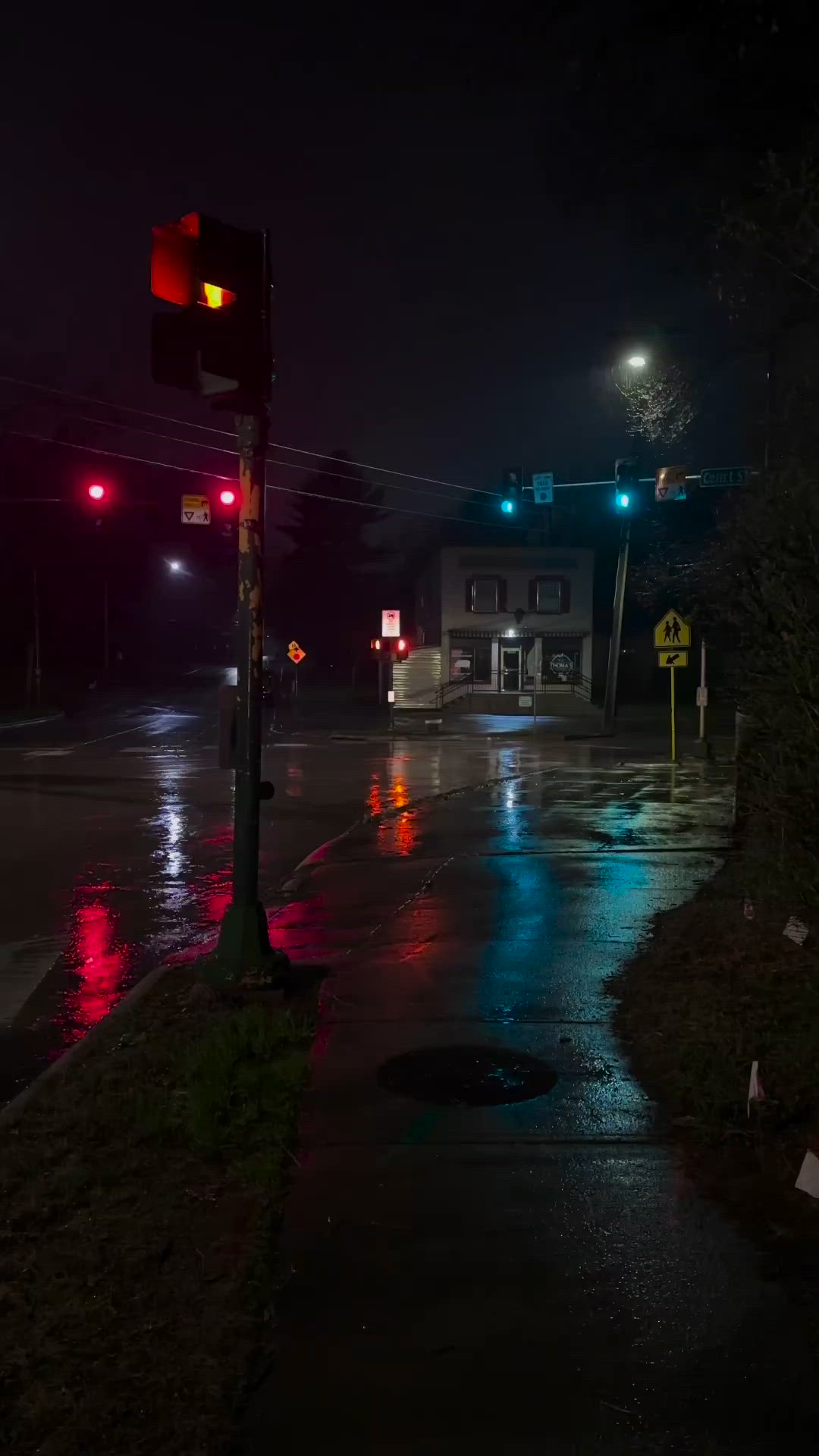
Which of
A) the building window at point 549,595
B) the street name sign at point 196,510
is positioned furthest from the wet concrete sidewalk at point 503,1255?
the building window at point 549,595

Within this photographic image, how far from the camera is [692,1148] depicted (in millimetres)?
5113

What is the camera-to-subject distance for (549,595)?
58.9 meters

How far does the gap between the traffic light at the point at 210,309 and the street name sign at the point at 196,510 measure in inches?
743

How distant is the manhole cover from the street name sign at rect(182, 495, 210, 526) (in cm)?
2091

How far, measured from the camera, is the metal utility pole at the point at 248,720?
7.68 metres

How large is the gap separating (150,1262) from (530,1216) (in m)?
1.38

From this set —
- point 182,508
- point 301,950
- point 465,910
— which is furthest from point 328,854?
point 182,508

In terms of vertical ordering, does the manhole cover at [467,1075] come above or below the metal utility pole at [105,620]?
below

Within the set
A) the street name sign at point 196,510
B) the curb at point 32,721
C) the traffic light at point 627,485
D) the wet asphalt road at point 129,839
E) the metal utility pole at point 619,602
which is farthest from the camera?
the curb at point 32,721

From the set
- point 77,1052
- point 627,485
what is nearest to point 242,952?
point 77,1052

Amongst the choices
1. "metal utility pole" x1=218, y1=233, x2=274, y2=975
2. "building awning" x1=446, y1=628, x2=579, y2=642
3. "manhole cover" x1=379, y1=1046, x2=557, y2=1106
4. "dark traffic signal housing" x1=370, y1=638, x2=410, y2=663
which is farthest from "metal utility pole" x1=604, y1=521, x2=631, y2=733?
"manhole cover" x1=379, y1=1046, x2=557, y2=1106

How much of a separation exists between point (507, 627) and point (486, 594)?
1925 millimetres

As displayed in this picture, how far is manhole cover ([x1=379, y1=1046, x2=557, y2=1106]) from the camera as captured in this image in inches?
228

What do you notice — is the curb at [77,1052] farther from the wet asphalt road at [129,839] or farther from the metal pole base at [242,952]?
the metal pole base at [242,952]
